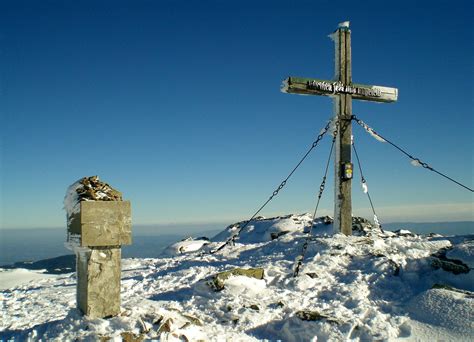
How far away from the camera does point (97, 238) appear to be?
5.14 m

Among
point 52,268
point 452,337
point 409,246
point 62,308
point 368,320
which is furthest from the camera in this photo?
point 52,268

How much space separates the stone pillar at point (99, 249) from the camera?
5094mm

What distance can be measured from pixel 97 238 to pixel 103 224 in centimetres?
20

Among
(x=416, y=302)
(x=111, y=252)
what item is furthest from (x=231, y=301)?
(x=416, y=302)

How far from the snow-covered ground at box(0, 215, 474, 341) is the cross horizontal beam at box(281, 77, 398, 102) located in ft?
12.3

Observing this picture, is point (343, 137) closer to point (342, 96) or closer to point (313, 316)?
point (342, 96)

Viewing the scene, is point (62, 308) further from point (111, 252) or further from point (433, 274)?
point (433, 274)

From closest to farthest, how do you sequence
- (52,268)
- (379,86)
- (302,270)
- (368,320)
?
(368,320), (302,270), (379,86), (52,268)

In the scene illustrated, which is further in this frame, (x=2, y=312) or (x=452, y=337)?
(x=2, y=312)

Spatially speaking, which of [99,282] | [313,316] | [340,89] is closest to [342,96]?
[340,89]

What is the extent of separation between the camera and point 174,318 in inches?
206

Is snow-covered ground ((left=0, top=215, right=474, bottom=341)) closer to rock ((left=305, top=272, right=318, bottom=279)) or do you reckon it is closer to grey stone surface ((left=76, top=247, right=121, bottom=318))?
rock ((left=305, top=272, right=318, bottom=279))

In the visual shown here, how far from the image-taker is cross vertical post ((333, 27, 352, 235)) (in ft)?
32.9

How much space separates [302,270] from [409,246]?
2.72 metres
